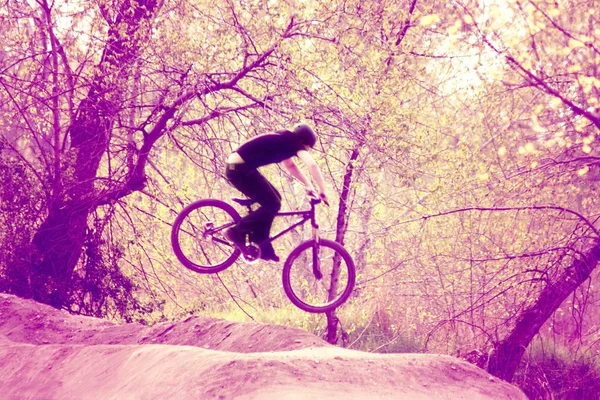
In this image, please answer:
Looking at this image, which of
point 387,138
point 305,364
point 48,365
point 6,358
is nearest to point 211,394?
point 305,364

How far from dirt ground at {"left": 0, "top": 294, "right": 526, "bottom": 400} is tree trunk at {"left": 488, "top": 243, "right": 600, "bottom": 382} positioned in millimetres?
2179

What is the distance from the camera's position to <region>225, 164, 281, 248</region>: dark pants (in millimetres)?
5773

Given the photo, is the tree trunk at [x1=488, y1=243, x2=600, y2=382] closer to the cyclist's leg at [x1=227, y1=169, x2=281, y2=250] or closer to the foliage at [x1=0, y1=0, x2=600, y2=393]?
the foliage at [x1=0, y1=0, x2=600, y2=393]

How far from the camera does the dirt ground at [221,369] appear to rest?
530cm

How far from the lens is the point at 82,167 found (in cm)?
999

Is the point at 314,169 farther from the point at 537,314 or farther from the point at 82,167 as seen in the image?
the point at 82,167

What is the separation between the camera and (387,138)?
8.42 meters

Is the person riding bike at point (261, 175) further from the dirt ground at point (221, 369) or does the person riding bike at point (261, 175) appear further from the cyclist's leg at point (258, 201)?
the dirt ground at point (221, 369)

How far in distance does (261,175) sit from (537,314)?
5058 millimetres

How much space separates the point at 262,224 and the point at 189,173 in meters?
7.10

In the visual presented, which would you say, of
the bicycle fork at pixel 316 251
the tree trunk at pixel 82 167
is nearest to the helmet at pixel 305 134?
the bicycle fork at pixel 316 251

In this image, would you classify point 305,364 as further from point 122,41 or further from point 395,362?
point 122,41

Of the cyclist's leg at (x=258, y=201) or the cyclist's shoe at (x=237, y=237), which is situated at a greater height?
the cyclist's leg at (x=258, y=201)

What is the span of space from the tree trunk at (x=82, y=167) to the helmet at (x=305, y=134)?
170 inches
